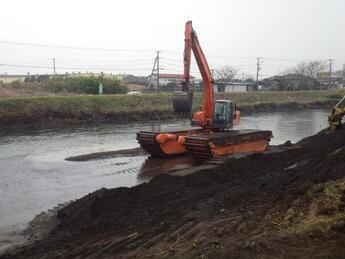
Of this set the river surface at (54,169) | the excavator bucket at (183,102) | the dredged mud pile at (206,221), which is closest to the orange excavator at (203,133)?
the excavator bucket at (183,102)

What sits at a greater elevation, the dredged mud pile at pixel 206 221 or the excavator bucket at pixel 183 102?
the excavator bucket at pixel 183 102

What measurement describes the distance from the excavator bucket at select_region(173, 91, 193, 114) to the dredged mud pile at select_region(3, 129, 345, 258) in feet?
20.3

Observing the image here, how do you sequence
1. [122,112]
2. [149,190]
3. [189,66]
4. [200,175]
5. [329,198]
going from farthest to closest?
[122,112] < [189,66] < [200,175] < [149,190] < [329,198]

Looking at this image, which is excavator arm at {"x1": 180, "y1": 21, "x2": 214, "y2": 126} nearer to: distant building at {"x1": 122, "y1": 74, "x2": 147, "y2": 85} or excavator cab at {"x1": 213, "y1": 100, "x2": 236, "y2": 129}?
excavator cab at {"x1": 213, "y1": 100, "x2": 236, "y2": 129}

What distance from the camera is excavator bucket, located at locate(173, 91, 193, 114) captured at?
2025 centimetres

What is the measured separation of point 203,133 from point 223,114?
4.27 feet

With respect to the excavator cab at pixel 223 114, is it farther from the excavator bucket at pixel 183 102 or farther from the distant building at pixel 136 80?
the distant building at pixel 136 80

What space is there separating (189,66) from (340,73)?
5158 inches

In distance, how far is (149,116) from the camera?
4503 centimetres

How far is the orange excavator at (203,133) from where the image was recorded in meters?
19.5

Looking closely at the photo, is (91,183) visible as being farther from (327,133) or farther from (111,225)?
(327,133)

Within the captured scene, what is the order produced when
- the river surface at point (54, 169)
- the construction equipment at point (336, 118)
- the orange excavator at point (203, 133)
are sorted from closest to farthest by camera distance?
the river surface at point (54, 169) < the orange excavator at point (203, 133) < the construction equipment at point (336, 118)

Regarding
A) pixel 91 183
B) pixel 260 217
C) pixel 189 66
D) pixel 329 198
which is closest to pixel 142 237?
pixel 260 217

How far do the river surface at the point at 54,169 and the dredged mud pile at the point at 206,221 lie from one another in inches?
88.6
